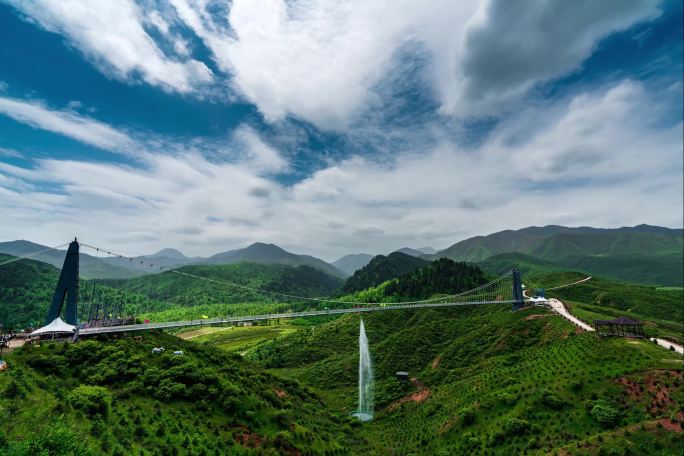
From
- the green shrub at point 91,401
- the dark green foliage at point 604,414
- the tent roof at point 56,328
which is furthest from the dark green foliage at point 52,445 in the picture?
the dark green foliage at point 604,414

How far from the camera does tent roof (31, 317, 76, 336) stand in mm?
42500

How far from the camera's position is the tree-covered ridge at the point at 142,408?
2341 centimetres

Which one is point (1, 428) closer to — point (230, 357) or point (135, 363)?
point (135, 363)

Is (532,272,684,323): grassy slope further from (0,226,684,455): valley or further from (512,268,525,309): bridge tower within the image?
(0,226,684,455): valley

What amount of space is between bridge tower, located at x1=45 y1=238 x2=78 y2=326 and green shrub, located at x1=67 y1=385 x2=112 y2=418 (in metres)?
20.6

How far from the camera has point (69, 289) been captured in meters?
46.9

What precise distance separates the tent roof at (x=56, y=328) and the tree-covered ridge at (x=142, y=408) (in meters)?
4.46

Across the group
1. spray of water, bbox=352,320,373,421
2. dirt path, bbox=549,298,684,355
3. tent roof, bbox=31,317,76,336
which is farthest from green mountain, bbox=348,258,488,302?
tent roof, bbox=31,317,76,336

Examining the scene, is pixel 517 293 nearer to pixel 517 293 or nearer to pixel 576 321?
pixel 517 293

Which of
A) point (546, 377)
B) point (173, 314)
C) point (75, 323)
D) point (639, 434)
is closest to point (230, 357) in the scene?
point (75, 323)

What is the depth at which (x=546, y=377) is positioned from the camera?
44281 mm

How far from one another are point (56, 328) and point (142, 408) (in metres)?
20.4

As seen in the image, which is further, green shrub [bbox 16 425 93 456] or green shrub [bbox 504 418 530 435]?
green shrub [bbox 504 418 530 435]

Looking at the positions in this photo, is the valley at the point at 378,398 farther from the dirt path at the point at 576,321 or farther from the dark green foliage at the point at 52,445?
the dirt path at the point at 576,321
